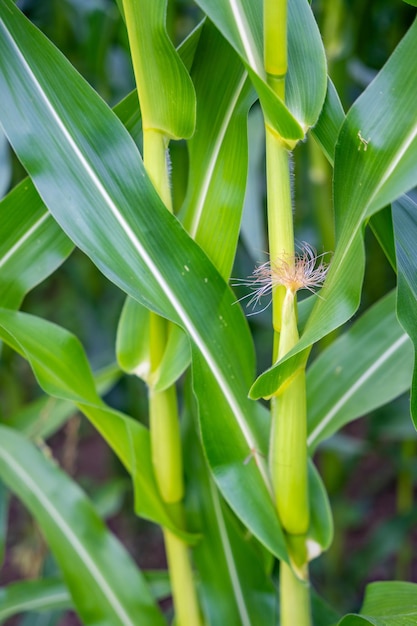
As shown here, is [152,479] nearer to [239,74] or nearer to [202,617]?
[202,617]

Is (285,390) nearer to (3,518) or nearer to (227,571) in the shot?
(227,571)

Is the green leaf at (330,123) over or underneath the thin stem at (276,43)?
underneath

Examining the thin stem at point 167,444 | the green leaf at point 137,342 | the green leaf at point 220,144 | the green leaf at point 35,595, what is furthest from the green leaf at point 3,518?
the green leaf at point 220,144

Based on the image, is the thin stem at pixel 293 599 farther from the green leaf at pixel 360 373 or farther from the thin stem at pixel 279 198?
the thin stem at pixel 279 198

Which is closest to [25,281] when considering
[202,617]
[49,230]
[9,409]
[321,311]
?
[49,230]

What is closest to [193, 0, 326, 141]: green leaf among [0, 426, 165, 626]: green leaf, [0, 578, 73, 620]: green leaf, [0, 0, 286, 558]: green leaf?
[0, 0, 286, 558]: green leaf

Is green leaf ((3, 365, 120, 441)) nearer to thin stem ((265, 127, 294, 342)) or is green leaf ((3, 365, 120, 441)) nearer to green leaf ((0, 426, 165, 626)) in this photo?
green leaf ((0, 426, 165, 626))

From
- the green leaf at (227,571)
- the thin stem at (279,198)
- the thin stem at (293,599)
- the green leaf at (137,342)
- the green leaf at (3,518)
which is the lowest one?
the green leaf at (3,518)

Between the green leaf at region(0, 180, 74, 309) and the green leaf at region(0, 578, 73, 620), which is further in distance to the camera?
the green leaf at region(0, 578, 73, 620)
